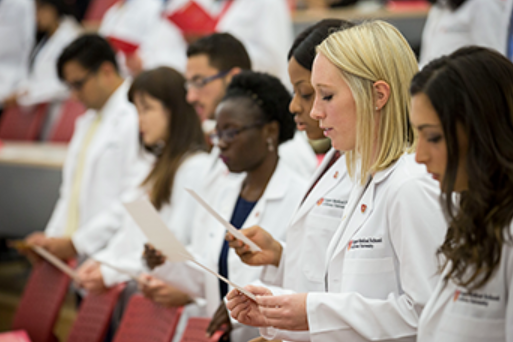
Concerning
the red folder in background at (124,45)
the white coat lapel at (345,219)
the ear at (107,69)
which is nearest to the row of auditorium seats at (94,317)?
the white coat lapel at (345,219)

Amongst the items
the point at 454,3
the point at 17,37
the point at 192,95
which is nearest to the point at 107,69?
the point at 192,95

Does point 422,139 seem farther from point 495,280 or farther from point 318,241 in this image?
point 318,241

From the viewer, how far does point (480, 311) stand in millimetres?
1160

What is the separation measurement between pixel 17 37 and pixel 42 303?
13.1ft

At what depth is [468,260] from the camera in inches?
46.3

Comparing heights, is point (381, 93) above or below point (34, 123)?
above

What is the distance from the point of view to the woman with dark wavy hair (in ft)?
3.75

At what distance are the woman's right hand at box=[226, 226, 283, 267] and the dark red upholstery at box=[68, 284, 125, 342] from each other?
95 cm

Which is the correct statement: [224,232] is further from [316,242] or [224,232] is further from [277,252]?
[316,242]

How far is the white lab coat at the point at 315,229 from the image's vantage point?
69.1 inches

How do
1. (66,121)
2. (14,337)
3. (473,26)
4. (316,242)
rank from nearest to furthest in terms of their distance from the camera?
1. (316,242)
2. (14,337)
3. (473,26)
4. (66,121)

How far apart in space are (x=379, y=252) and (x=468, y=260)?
0.29 metres

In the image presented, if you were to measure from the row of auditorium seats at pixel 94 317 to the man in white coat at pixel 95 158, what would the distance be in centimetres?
31

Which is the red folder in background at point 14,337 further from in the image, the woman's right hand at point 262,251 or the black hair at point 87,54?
the black hair at point 87,54
